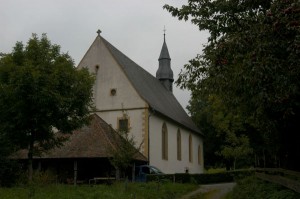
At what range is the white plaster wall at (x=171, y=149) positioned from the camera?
32.4 metres

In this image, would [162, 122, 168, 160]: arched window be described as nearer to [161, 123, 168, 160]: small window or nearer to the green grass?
[161, 123, 168, 160]: small window

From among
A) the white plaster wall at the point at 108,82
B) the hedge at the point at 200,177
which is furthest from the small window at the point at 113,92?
the hedge at the point at 200,177

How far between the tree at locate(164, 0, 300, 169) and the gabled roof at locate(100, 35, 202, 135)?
18192 millimetres

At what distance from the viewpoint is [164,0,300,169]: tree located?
9.80 meters

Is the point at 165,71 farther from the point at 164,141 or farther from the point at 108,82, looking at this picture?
the point at 108,82

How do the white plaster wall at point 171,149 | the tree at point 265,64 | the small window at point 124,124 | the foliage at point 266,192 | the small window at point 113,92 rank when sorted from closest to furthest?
the tree at point 265,64 < the foliage at point 266,192 < the small window at point 124,124 < the white plaster wall at point 171,149 < the small window at point 113,92

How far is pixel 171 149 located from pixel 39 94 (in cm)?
1735

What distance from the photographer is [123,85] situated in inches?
1292

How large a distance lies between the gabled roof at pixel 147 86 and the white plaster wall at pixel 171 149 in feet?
2.53

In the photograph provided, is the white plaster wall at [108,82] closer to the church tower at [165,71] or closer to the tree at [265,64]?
the church tower at [165,71]

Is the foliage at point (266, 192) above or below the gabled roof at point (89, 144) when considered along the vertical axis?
below

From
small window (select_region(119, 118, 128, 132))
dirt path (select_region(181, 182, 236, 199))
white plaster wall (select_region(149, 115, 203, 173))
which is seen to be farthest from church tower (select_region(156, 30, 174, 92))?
dirt path (select_region(181, 182, 236, 199))

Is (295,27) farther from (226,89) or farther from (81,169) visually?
(81,169)

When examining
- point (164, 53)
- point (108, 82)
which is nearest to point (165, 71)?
point (164, 53)
